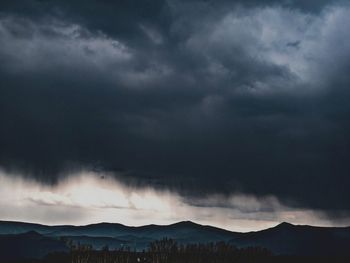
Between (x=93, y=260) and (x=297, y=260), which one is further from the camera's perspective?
(x=297, y=260)

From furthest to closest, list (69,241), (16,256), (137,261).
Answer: (16,256), (137,261), (69,241)

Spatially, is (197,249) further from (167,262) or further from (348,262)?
(348,262)

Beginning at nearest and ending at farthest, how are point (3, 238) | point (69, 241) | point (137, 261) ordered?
point (69, 241), point (137, 261), point (3, 238)

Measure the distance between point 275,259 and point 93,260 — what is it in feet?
80.3

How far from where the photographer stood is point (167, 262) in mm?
56438

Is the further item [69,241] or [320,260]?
[320,260]

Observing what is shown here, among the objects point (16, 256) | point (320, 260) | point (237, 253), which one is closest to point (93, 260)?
point (237, 253)

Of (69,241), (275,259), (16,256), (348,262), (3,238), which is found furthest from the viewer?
(3,238)

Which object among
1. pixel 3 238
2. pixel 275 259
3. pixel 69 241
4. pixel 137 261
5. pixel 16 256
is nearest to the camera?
pixel 69 241

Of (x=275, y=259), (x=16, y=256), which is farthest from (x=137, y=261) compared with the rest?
(x=16, y=256)

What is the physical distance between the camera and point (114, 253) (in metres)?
64.8

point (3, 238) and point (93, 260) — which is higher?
point (3, 238)

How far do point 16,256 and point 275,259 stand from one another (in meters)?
111

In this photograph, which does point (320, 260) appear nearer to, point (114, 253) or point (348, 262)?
point (348, 262)
